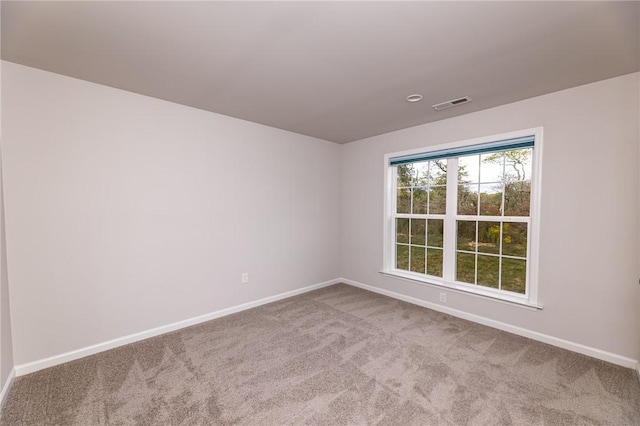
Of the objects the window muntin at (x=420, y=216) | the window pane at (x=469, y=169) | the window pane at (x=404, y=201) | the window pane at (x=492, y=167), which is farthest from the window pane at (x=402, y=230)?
the window pane at (x=492, y=167)

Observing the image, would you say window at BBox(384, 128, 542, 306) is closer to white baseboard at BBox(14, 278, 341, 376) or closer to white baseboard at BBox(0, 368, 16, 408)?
white baseboard at BBox(14, 278, 341, 376)

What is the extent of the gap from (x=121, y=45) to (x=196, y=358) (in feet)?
8.04

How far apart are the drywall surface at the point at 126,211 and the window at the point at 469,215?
1.71 m

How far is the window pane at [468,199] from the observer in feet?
10.5

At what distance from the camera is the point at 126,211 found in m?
2.58

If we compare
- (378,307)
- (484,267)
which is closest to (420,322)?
(378,307)

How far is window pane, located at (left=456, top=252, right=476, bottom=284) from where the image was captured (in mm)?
3246

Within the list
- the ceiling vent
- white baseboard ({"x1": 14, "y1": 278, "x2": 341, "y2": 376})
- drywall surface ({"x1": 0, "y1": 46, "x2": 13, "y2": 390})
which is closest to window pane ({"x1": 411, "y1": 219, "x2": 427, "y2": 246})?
the ceiling vent

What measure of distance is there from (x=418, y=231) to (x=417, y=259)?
39cm

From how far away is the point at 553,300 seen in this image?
8.46ft

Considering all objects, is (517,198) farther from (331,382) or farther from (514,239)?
(331,382)

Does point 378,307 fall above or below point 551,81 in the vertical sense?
below

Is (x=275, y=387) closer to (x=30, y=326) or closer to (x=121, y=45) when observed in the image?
(x=30, y=326)

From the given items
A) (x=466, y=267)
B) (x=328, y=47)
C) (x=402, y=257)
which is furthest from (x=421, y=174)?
(x=328, y=47)
